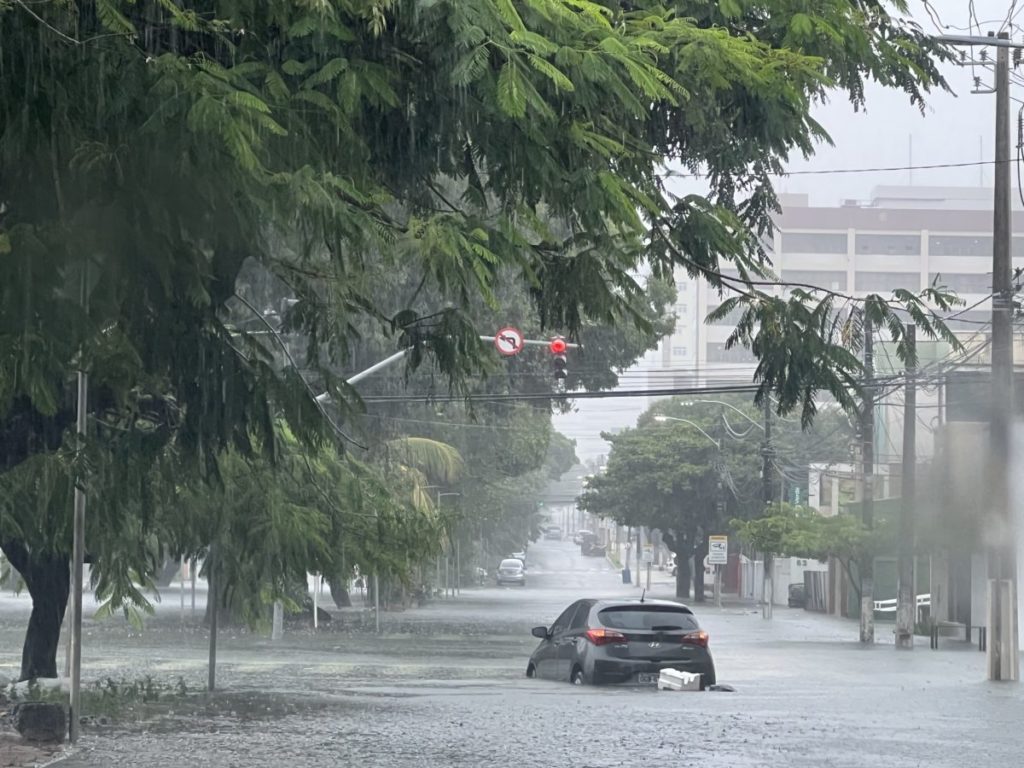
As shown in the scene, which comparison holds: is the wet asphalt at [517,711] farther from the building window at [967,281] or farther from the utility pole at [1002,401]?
the building window at [967,281]

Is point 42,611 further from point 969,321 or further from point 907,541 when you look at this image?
point 907,541

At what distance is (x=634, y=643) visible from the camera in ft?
74.8

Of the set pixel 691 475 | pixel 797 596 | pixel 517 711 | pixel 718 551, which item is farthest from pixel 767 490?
pixel 517 711

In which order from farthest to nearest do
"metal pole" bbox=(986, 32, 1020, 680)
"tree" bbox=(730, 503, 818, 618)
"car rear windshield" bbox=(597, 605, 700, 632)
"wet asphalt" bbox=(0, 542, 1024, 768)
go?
"tree" bbox=(730, 503, 818, 618) < "metal pole" bbox=(986, 32, 1020, 680) < "car rear windshield" bbox=(597, 605, 700, 632) < "wet asphalt" bbox=(0, 542, 1024, 768)

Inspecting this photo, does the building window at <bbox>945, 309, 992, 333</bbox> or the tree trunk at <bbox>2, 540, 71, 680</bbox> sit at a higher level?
the building window at <bbox>945, 309, 992, 333</bbox>

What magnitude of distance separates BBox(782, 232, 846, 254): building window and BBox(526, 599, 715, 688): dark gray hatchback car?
121960mm

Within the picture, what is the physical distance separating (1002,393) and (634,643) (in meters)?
8.10

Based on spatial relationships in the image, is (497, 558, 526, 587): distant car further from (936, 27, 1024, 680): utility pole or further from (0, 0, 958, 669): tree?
(0, 0, 958, 669): tree

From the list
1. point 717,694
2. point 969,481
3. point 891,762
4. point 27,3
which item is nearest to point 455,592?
point 969,481

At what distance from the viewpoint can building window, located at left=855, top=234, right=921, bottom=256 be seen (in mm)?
142750

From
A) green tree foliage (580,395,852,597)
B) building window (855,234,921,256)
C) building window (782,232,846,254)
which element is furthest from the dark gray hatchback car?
building window (855,234,921,256)

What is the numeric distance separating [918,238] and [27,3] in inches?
5530

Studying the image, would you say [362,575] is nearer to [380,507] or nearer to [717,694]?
[380,507]

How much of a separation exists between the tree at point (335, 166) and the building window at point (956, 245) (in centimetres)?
13633
